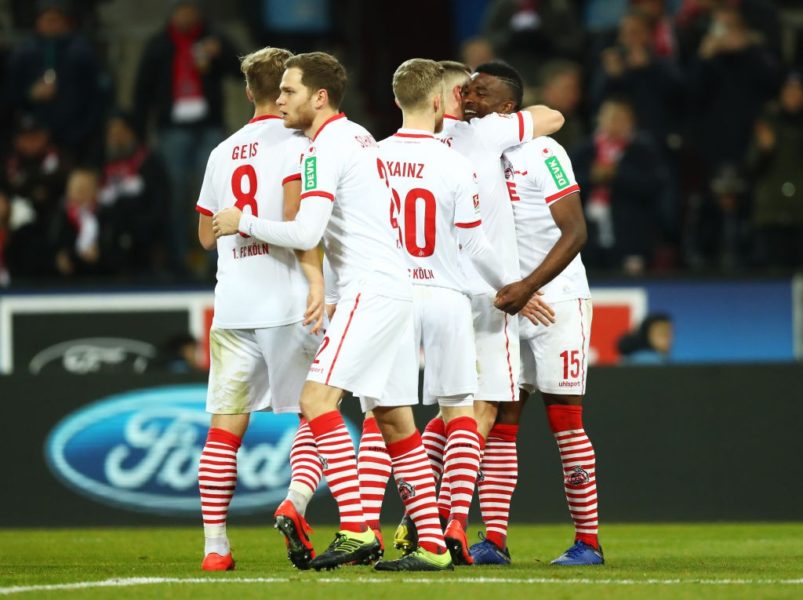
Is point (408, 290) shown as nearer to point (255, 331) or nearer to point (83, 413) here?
point (255, 331)

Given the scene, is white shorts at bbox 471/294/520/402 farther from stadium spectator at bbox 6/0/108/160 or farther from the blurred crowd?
stadium spectator at bbox 6/0/108/160

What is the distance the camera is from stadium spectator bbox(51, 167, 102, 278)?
44.1 ft

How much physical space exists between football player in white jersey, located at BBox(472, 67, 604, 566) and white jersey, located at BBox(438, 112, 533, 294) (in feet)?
0.36

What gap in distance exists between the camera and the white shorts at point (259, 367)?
24.3 ft

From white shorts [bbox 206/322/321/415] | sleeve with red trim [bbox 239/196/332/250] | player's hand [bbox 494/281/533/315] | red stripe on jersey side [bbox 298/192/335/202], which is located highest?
red stripe on jersey side [bbox 298/192/335/202]

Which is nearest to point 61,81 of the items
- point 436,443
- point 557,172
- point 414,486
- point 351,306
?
point 436,443

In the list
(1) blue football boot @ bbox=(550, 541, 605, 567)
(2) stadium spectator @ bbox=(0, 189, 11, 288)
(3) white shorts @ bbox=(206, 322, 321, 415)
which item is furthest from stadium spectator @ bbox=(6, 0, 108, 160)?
(1) blue football boot @ bbox=(550, 541, 605, 567)

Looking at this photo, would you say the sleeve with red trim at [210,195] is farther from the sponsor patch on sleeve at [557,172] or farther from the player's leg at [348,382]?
the sponsor patch on sleeve at [557,172]

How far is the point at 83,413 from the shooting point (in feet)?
37.7

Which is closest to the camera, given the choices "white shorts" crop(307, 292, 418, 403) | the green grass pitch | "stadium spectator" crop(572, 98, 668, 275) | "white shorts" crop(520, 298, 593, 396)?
the green grass pitch

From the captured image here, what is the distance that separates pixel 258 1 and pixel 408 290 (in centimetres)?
1118

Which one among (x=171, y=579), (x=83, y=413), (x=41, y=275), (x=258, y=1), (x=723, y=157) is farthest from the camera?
(x=258, y=1)

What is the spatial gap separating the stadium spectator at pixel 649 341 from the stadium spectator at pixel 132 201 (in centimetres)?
425

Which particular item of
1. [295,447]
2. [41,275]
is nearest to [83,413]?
[41,275]
